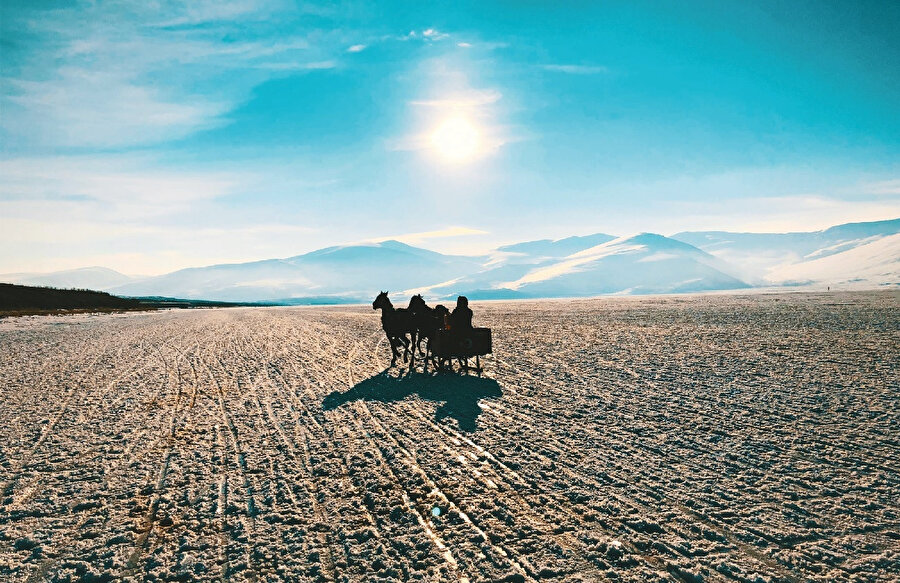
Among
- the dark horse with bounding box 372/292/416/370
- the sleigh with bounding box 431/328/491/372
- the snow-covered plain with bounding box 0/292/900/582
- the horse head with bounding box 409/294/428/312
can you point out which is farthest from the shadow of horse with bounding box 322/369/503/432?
the horse head with bounding box 409/294/428/312

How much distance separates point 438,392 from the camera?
1236 cm

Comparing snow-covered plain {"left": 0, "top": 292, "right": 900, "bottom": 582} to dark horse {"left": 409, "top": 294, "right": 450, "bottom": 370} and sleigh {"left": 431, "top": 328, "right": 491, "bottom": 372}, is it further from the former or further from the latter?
dark horse {"left": 409, "top": 294, "right": 450, "bottom": 370}

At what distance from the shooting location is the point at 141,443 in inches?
341

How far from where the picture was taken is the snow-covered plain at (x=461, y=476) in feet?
16.0

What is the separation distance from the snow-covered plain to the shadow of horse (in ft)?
0.30

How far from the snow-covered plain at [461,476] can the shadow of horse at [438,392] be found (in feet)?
0.30

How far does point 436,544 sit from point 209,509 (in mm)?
2777

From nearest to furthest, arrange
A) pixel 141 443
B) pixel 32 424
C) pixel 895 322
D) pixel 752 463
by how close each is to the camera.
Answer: pixel 752 463 < pixel 141 443 < pixel 32 424 < pixel 895 322

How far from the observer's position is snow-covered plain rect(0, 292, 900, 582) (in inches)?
192

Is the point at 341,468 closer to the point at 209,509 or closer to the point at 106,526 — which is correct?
the point at 209,509

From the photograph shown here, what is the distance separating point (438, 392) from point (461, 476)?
550cm

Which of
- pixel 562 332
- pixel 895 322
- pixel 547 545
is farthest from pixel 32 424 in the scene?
pixel 895 322

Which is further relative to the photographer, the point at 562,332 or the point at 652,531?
the point at 562,332

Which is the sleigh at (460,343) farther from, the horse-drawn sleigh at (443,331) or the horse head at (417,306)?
the horse head at (417,306)
